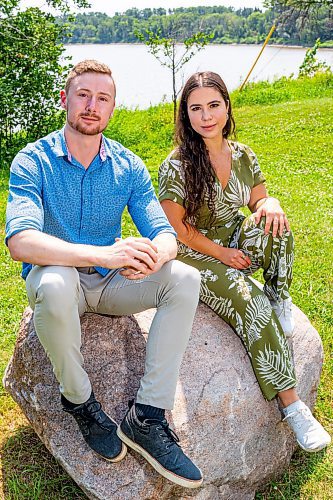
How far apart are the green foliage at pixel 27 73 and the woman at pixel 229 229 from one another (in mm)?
6125

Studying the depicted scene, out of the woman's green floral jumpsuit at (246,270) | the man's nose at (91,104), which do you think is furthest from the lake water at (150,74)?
the man's nose at (91,104)

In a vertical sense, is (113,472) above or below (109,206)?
below

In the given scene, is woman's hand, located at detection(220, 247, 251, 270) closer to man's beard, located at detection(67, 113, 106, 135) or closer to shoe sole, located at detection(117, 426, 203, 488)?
man's beard, located at detection(67, 113, 106, 135)

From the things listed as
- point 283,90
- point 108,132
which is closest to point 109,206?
point 108,132

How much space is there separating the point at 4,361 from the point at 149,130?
803cm

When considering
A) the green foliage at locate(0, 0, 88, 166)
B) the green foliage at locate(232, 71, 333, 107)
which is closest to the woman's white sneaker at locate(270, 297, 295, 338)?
the green foliage at locate(0, 0, 88, 166)

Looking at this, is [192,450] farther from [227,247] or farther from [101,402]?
[227,247]

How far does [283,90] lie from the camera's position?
1443cm

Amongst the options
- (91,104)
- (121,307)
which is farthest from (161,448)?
(91,104)

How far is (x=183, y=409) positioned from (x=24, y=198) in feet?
3.99

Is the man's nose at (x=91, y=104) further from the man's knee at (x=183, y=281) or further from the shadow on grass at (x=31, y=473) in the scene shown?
the shadow on grass at (x=31, y=473)

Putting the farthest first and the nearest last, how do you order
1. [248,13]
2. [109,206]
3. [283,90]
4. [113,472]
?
[248,13], [283,90], [109,206], [113,472]

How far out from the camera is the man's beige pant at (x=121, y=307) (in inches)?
104

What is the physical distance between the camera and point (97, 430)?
2805 millimetres
